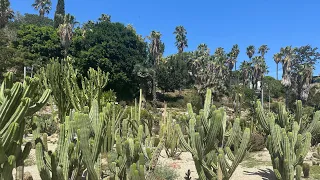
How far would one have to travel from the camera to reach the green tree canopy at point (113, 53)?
32875mm

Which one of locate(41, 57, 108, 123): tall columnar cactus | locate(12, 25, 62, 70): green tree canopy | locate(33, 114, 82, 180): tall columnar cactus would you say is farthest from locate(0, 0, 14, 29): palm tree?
locate(33, 114, 82, 180): tall columnar cactus

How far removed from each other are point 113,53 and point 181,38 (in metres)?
23.5

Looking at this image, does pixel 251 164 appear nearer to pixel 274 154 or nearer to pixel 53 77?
pixel 274 154

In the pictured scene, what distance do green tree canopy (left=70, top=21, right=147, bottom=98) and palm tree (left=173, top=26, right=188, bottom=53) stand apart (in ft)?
62.3

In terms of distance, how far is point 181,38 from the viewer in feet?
180

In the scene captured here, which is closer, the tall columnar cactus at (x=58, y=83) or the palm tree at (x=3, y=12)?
the tall columnar cactus at (x=58, y=83)

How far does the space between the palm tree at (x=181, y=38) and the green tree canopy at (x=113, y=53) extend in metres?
19.0

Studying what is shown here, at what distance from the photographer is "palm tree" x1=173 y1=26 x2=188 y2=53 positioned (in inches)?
2156

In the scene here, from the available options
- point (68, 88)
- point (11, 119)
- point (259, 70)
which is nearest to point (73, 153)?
point (11, 119)

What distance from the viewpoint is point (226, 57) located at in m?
52.4

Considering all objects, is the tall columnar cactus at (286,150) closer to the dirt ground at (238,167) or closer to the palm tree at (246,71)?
the dirt ground at (238,167)

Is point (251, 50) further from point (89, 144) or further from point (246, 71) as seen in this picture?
point (89, 144)

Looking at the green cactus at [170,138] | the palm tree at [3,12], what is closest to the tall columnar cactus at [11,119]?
the green cactus at [170,138]

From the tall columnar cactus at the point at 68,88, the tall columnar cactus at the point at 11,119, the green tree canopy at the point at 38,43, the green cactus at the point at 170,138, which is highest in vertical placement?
the green tree canopy at the point at 38,43
